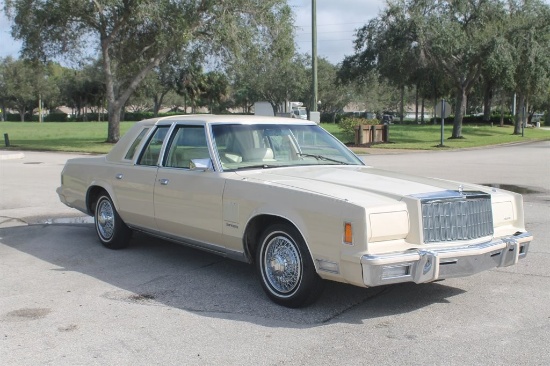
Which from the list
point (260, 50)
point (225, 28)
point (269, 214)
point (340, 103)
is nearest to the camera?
point (269, 214)

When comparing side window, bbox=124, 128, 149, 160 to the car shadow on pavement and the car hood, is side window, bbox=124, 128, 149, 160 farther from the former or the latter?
the car hood

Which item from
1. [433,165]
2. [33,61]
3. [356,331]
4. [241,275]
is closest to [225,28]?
[33,61]

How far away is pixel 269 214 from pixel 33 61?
28733mm

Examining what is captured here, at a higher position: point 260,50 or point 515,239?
point 260,50

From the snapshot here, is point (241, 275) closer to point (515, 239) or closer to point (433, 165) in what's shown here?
point (515, 239)

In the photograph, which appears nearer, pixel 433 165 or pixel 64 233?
pixel 64 233

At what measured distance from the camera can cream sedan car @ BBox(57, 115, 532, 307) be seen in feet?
15.9

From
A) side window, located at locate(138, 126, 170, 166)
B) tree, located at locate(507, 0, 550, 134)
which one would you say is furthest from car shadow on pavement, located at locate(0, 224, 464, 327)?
tree, located at locate(507, 0, 550, 134)

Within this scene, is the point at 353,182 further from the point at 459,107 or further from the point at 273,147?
the point at 459,107

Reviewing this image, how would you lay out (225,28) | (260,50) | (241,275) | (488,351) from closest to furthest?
(488,351) → (241,275) → (225,28) → (260,50)

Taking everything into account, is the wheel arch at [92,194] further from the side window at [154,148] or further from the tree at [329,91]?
the tree at [329,91]

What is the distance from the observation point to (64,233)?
8.87 metres

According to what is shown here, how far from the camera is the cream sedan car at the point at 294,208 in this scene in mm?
4852

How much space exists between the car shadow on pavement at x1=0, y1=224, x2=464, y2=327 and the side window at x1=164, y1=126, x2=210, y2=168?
1.21 meters
